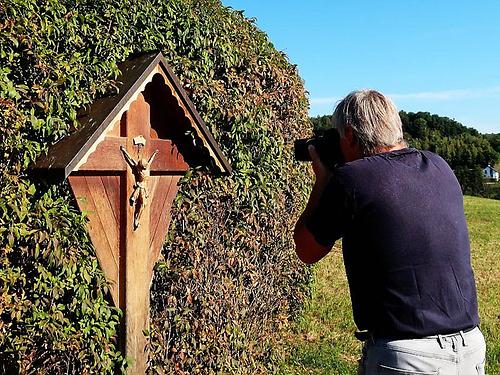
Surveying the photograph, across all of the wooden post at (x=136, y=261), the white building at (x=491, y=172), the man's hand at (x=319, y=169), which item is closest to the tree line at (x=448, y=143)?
the white building at (x=491, y=172)

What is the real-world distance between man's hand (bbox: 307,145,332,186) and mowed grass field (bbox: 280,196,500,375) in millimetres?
3723

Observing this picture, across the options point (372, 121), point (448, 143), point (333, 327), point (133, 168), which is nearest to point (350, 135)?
point (372, 121)

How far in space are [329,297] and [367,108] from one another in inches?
278

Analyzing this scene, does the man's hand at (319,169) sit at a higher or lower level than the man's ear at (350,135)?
lower

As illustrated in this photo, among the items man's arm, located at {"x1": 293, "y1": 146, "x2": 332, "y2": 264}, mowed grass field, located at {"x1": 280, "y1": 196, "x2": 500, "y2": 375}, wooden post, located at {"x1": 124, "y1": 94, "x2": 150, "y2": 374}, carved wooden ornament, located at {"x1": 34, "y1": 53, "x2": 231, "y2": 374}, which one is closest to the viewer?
man's arm, located at {"x1": 293, "y1": 146, "x2": 332, "y2": 264}

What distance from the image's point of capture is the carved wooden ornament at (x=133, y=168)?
341 centimetres

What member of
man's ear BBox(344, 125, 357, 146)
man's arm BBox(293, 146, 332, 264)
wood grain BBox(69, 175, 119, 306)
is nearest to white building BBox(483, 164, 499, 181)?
wood grain BBox(69, 175, 119, 306)

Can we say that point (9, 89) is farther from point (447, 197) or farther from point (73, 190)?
point (447, 197)

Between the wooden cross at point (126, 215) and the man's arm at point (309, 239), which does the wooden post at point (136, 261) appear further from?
the man's arm at point (309, 239)

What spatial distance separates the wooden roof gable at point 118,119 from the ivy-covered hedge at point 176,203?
8cm

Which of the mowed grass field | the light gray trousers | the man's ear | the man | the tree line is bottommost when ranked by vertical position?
the mowed grass field

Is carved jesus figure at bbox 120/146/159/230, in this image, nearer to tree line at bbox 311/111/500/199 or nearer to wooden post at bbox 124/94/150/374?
wooden post at bbox 124/94/150/374

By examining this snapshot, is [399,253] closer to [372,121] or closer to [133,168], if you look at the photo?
[372,121]

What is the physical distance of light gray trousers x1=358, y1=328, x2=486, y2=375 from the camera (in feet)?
8.16
